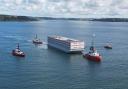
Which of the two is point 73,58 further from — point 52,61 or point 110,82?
point 110,82

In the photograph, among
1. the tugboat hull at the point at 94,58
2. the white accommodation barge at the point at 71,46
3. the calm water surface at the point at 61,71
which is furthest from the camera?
the white accommodation barge at the point at 71,46

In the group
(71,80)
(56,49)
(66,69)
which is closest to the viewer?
(71,80)

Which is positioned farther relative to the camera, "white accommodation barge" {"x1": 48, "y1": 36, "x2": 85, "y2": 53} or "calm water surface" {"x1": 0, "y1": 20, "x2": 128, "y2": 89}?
"white accommodation barge" {"x1": 48, "y1": 36, "x2": 85, "y2": 53}

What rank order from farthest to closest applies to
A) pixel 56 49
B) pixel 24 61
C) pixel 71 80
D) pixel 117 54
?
1. pixel 56 49
2. pixel 117 54
3. pixel 24 61
4. pixel 71 80

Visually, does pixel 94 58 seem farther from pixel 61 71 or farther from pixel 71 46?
pixel 61 71

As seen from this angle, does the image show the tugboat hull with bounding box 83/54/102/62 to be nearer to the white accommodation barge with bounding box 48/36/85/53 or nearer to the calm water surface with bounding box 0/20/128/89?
the calm water surface with bounding box 0/20/128/89

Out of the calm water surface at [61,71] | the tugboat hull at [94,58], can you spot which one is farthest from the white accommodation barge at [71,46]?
the tugboat hull at [94,58]

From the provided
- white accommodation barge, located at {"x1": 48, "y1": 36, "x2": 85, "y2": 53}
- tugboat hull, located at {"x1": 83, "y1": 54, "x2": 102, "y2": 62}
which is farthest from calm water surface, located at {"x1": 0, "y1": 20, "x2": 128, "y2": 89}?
white accommodation barge, located at {"x1": 48, "y1": 36, "x2": 85, "y2": 53}

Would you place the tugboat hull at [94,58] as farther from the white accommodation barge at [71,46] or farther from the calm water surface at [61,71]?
the white accommodation barge at [71,46]

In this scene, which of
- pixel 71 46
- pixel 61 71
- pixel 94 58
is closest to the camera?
pixel 61 71

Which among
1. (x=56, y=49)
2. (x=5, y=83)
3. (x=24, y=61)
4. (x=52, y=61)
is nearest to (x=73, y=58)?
(x=52, y=61)

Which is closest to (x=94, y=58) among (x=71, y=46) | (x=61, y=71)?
(x=71, y=46)
